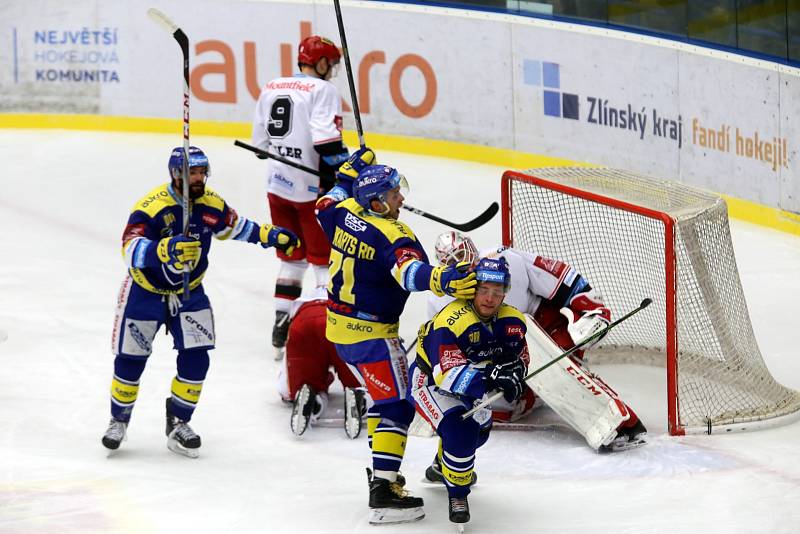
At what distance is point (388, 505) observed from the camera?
5117 mm

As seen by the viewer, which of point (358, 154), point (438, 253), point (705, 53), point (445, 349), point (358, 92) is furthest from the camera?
point (358, 92)

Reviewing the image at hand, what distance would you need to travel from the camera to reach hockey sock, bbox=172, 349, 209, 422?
586cm

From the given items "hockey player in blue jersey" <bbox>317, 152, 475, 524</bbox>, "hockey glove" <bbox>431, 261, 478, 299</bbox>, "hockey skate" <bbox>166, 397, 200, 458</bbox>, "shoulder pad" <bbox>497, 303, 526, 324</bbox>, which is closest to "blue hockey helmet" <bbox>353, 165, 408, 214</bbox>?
"hockey player in blue jersey" <bbox>317, 152, 475, 524</bbox>

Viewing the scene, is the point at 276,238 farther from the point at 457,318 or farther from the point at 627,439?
the point at 627,439

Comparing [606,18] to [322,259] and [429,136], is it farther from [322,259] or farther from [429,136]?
[322,259]

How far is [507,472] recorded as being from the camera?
564cm

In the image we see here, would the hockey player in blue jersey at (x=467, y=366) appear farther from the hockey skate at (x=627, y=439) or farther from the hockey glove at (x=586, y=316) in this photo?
the hockey skate at (x=627, y=439)

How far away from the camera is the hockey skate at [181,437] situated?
19.3 ft

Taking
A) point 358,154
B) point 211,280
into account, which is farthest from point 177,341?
point 211,280

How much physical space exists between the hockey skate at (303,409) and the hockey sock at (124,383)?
656 millimetres

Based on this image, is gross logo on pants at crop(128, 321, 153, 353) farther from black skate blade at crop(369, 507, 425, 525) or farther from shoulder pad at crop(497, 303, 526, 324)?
shoulder pad at crop(497, 303, 526, 324)

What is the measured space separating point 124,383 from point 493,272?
1.73 metres

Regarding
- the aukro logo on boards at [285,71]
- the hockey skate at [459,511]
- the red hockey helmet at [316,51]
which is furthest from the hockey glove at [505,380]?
the aukro logo on boards at [285,71]

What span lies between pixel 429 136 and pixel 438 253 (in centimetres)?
513
